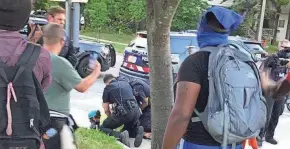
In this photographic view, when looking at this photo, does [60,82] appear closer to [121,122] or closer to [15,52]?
[15,52]

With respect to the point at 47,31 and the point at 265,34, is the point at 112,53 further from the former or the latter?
the point at 265,34

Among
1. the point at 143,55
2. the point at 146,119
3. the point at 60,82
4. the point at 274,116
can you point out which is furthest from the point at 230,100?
the point at 143,55

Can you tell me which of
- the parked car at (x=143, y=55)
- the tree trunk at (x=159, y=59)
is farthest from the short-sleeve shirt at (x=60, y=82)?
the parked car at (x=143, y=55)

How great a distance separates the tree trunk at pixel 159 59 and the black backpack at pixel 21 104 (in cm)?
261

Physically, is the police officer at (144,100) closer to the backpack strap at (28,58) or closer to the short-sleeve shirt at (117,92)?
the short-sleeve shirt at (117,92)

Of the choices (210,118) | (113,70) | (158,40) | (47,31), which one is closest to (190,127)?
(210,118)

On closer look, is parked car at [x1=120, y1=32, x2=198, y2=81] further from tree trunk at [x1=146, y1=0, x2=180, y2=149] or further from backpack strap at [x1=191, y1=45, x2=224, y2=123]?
backpack strap at [x1=191, y1=45, x2=224, y2=123]

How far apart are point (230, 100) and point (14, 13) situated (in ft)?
4.10

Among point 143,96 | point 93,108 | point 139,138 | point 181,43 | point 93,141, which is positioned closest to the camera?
point 93,141

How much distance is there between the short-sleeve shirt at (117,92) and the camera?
22.7 ft

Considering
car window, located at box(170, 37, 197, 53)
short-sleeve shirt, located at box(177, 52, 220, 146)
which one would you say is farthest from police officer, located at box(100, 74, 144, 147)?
car window, located at box(170, 37, 197, 53)

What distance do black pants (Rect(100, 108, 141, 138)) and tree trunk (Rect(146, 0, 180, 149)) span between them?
1790 millimetres

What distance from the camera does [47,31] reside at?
3504 mm

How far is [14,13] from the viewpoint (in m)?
2.34
